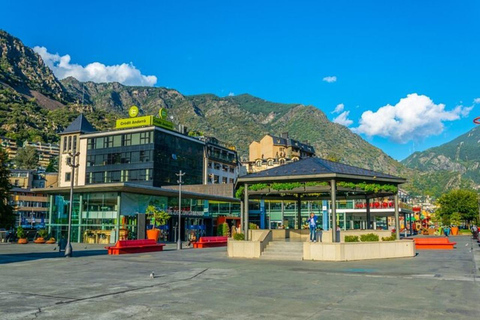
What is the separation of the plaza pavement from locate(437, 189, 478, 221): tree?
3205 inches

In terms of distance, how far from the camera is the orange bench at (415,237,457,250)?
114 ft

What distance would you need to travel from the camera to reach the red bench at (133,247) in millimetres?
Result: 30469

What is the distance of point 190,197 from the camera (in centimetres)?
5781

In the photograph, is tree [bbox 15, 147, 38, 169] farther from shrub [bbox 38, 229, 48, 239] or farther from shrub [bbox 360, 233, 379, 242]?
shrub [bbox 360, 233, 379, 242]

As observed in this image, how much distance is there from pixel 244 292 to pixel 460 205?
3669 inches

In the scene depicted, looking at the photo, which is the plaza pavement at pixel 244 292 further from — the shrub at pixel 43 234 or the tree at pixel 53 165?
the tree at pixel 53 165

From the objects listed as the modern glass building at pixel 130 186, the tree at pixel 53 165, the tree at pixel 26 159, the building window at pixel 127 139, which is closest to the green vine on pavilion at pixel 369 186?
the modern glass building at pixel 130 186

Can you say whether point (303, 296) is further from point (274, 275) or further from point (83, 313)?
point (83, 313)

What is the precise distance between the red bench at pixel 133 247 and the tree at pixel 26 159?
160m

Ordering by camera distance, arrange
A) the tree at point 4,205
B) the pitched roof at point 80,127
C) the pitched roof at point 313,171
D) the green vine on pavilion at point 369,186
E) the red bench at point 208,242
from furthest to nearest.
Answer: the pitched roof at point 80,127
the red bench at point 208,242
the tree at point 4,205
the green vine on pavilion at point 369,186
the pitched roof at point 313,171

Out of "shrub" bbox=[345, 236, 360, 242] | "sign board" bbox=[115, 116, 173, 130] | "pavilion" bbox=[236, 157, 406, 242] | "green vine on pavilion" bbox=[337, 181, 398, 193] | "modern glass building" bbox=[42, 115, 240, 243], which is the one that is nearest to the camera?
"shrub" bbox=[345, 236, 360, 242]

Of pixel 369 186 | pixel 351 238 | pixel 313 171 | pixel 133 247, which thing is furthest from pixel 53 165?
pixel 351 238

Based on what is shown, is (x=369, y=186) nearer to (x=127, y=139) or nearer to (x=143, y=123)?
(x=143, y=123)

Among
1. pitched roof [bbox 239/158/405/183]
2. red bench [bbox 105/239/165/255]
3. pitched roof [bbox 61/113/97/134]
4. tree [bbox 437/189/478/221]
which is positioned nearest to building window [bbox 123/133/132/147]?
pitched roof [bbox 61/113/97/134]
